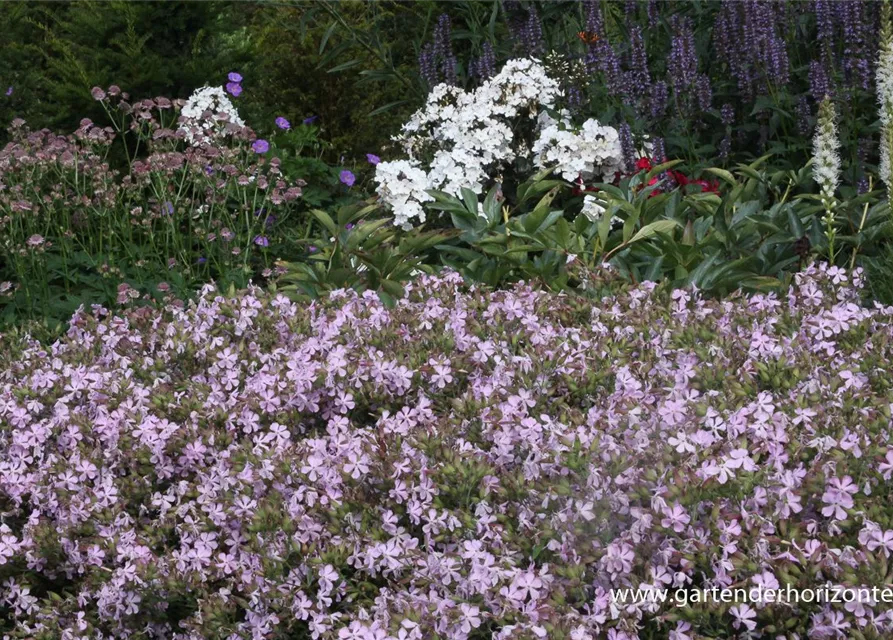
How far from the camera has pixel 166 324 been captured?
9.84 ft

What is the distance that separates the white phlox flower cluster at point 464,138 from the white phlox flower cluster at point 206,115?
108cm

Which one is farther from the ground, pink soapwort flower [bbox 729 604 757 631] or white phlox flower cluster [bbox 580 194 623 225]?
white phlox flower cluster [bbox 580 194 623 225]

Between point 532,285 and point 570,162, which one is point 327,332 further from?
point 570,162

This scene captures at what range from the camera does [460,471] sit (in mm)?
1932

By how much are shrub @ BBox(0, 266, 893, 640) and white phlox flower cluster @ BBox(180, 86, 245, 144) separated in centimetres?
333

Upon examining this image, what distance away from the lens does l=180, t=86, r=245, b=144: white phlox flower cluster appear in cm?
597

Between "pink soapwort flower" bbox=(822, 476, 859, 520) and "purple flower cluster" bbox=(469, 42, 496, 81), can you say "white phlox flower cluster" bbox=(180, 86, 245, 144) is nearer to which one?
"purple flower cluster" bbox=(469, 42, 496, 81)

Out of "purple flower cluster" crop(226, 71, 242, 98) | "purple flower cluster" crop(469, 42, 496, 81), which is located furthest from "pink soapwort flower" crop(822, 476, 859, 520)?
"purple flower cluster" crop(226, 71, 242, 98)

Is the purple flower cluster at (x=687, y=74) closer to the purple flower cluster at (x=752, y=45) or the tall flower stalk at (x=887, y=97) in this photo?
the purple flower cluster at (x=752, y=45)

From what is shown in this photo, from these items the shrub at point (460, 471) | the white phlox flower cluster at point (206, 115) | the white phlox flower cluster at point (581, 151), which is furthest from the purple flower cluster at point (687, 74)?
the shrub at point (460, 471)

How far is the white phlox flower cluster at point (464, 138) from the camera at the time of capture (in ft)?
16.3

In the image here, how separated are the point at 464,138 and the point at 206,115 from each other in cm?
152

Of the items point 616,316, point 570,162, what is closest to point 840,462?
point 616,316

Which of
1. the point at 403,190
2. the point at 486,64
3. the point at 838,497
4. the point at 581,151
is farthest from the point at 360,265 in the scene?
the point at 838,497
